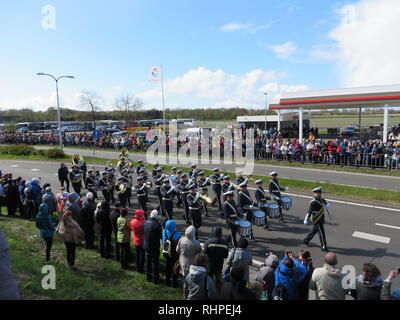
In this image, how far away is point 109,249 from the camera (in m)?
8.30

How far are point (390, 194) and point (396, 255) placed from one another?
622cm

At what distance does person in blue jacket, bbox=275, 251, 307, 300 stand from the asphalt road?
8.30ft

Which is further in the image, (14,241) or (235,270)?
(14,241)

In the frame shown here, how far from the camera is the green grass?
5.89m

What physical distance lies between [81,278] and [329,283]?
515 cm

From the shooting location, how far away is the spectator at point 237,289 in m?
4.23

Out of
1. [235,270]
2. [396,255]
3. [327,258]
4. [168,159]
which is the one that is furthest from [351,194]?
[168,159]

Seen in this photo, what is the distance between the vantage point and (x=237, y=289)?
429cm

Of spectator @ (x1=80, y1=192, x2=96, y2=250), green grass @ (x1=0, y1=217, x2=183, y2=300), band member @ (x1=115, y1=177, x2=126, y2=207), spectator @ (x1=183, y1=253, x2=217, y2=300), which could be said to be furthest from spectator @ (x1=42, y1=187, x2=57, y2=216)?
spectator @ (x1=183, y1=253, x2=217, y2=300)

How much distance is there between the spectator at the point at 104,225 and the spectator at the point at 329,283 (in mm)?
5475
